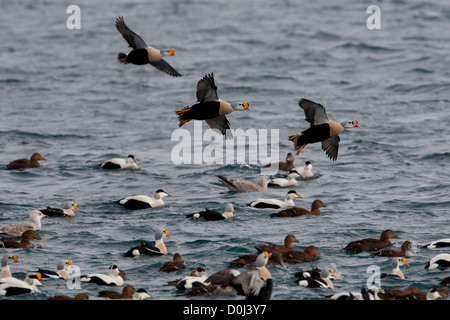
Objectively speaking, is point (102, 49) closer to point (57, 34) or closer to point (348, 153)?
point (57, 34)

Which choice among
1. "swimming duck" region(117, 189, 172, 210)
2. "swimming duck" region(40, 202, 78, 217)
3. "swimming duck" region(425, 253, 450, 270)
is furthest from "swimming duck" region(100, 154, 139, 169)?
"swimming duck" region(425, 253, 450, 270)

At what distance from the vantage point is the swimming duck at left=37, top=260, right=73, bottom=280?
13836 millimetres

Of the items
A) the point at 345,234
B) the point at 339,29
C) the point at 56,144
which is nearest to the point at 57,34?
the point at 339,29

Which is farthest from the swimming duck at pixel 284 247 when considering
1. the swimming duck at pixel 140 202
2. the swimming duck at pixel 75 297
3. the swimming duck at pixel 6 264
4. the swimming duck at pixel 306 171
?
the swimming duck at pixel 306 171

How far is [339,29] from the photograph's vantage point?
1655 inches

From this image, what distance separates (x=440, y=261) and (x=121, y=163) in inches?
399

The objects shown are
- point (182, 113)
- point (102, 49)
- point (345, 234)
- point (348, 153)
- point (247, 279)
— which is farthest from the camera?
point (102, 49)

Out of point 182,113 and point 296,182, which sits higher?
point 182,113

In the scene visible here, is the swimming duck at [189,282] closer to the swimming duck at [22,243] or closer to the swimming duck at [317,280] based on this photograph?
the swimming duck at [317,280]

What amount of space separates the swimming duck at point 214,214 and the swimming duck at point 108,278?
387cm

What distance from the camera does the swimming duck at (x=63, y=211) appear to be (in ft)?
57.8

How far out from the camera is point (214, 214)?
17406 millimetres

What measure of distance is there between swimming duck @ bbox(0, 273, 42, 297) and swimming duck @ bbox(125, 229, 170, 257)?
238 centimetres

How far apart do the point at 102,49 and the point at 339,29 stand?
11666 mm
